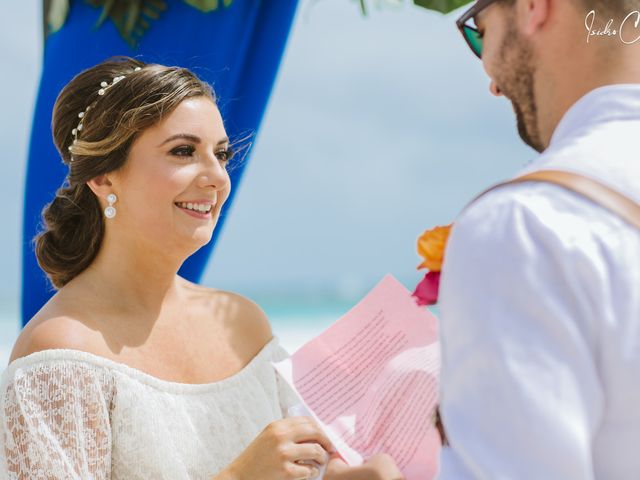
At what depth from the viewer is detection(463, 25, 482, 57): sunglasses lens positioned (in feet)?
4.82

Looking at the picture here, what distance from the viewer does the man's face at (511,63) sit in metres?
1.21

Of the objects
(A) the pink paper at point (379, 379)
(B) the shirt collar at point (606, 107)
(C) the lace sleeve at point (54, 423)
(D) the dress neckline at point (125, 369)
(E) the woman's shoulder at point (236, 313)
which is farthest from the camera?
(E) the woman's shoulder at point (236, 313)

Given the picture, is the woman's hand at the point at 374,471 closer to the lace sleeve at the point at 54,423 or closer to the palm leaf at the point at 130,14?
the lace sleeve at the point at 54,423

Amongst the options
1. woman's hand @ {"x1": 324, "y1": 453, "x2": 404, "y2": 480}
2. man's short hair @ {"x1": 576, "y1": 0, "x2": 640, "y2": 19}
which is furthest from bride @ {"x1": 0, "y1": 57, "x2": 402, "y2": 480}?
man's short hair @ {"x1": 576, "y1": 0, "x2": 640, "y2": 19}

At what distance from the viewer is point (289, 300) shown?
1053 inches

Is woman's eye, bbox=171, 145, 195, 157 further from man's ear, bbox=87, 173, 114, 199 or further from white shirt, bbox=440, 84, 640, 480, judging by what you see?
white shirt, bbox=440, 84, 640, 480

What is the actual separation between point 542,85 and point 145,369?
5.66ft

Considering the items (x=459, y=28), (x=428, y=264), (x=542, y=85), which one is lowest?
(x=428, y=264)

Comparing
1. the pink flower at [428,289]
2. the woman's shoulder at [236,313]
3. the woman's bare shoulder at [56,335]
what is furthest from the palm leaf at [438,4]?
the pink flower at [428,289]

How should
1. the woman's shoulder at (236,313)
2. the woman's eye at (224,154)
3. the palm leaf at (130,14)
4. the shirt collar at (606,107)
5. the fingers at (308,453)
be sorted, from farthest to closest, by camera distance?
1. the palm leaf at (130,14)
2. the woman's shoulder at (236,313)
3. the woman's eye at (224,154)
4. the fingers at (308,453)
5. the shirt collar at (606,107)

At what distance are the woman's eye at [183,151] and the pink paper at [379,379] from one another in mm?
1024

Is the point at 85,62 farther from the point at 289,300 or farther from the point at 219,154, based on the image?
the point at 289,300

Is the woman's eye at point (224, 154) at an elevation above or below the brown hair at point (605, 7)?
below

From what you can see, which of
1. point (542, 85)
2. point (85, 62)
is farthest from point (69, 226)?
point (542, 85)
